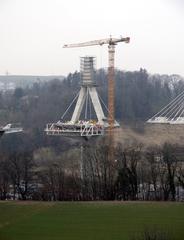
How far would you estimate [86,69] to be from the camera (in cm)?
1747

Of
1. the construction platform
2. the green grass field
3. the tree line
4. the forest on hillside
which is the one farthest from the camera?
the construction platform

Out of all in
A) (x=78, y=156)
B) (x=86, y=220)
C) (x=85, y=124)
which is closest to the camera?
(x=86, y=220)

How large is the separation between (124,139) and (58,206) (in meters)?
14.4

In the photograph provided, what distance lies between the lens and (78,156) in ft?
64.1

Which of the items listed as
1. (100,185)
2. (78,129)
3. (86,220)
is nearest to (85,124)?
(78,129)

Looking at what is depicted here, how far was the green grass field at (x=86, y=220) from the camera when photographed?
6844mm

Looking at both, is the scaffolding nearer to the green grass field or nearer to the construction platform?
the construction platform

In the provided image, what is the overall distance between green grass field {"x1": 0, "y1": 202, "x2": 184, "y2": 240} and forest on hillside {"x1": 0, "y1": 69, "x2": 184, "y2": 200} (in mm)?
1310

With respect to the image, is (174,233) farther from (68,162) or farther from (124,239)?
(68,162)

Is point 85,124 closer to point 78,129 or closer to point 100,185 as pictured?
point 78,129

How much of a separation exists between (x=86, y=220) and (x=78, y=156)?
38.8ft

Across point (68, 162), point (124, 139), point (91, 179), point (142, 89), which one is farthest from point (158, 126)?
point (91, 179)

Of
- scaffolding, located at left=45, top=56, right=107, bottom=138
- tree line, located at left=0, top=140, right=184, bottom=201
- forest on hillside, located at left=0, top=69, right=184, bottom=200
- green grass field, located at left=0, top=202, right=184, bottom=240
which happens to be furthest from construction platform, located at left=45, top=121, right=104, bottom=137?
green grass field, located at left=0, top=202, right=184, bottom=240

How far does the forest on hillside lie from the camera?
10.5 m
